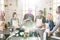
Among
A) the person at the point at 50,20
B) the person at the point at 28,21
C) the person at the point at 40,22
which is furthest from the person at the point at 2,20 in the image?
the person at the point at 50,20

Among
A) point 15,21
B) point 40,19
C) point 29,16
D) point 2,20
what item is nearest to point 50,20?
point 40,19

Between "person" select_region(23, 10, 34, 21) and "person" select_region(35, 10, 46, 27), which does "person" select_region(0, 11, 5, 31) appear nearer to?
"person" select_region(23, 10, 34, 21)

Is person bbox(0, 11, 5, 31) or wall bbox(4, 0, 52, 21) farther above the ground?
wall bbox(4, 0, 52, 21)

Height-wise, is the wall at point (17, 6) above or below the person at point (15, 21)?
above

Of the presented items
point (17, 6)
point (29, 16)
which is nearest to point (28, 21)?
point (29, 16)

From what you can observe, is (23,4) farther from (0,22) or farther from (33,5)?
(0,22)

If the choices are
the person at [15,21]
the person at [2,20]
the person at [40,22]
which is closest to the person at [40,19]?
the person at [40,22]

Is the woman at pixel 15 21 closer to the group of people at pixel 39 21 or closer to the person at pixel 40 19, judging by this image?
→ the group of people at pixel 39 21

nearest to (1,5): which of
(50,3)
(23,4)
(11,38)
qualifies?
(23,4)

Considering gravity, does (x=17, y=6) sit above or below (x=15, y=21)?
above

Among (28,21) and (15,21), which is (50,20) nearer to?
(28,21)

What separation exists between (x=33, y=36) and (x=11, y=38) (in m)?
0.21

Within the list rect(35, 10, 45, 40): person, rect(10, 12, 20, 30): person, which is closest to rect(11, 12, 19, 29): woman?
rect(10, 12, 20, 30): person

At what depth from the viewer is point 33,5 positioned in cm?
116
